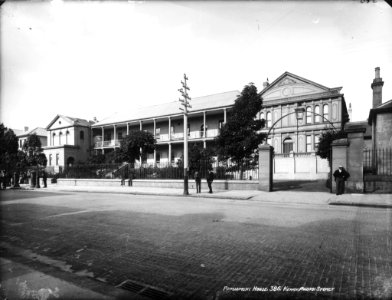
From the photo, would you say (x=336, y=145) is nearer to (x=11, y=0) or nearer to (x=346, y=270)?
(x=346, y=270)

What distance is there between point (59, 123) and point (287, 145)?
38.1 metres

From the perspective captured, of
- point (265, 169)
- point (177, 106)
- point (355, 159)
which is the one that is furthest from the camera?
point (177, 106)

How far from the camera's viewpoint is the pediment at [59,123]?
43.6 meters

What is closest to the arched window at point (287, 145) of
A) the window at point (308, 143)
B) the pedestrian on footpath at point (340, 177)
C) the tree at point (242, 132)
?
the window at point (308, 143)

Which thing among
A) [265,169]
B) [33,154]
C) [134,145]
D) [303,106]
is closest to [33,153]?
[33,154]

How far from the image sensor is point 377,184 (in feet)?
41.6

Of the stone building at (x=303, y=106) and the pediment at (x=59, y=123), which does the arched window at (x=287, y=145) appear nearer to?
Answer: the stone building at (x=303, y=106)

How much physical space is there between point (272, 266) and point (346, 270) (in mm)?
1013

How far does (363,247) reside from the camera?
462 cm

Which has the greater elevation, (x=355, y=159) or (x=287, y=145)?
(x=287, y=145)

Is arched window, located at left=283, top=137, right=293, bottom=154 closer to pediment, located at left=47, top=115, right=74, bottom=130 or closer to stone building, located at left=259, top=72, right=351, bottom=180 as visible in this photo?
stone building, located at left=259, top=72, right=351, bottom=180

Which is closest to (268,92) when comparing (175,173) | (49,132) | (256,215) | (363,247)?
(175,173)

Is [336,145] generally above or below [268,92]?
below

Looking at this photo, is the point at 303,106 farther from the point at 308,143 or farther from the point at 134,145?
the point at 134,145
